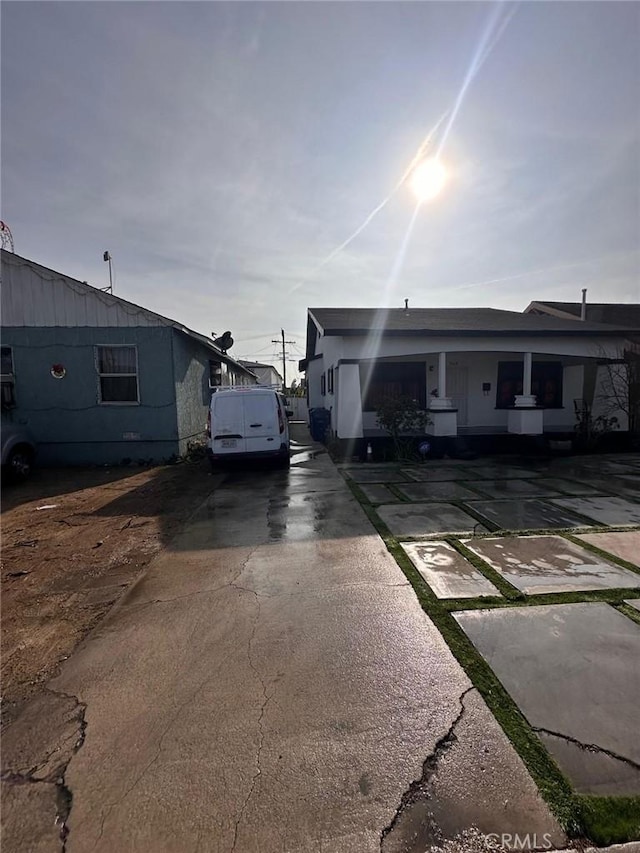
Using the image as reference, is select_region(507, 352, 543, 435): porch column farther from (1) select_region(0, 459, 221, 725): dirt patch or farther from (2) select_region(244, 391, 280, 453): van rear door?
(1) select_region(0, 459, 221, 725): dirt patch

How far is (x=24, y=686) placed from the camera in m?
2.62

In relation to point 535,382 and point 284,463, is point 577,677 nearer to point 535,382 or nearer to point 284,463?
point 284,463

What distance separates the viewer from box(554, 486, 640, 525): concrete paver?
5637mm

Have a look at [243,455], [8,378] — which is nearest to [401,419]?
[243,455]

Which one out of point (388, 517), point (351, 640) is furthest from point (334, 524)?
point (351, 640)

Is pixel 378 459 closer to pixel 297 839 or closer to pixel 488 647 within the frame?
pixel 488 647

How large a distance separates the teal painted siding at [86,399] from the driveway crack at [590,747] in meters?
10.1

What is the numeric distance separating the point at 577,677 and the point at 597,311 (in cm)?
2376

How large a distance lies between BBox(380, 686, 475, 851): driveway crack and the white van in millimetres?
7267

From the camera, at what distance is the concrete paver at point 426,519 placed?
5331 millimetres

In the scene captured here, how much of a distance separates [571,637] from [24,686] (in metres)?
3.70

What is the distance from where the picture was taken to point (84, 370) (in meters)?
10.4

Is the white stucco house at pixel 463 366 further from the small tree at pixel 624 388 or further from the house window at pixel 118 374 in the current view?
the house window at pixel 118 374

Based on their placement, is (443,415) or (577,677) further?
(443,415)
